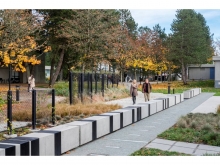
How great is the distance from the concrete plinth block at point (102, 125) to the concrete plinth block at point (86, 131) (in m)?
0.22

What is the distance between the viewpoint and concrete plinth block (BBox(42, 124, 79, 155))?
23.1ft

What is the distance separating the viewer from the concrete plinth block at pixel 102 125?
347 inches

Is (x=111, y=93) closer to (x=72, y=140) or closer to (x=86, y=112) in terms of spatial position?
(x=86, y=112)

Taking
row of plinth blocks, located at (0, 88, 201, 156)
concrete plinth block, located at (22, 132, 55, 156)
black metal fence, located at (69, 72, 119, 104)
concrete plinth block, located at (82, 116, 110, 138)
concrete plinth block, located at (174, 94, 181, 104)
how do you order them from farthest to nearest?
1. concrete plinth block, located at (174, 94, 181, 104)
2. black metal fence, located at (69, 72, 119, 104)
3. concrete plinth block, located at (82, 116, 110, 138)
4. concrete plinth block, located at (22, 132, 55, 156)
5. row of plinth blocks, located at (0, 88, 201, 156)

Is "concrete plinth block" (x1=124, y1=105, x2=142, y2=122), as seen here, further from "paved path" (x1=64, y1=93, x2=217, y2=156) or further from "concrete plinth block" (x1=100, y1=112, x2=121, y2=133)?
"concrete plinth block" (x1=100, y1=112, x2=121, y2=133)

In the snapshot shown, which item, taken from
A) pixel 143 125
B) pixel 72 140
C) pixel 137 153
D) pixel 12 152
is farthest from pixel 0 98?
pixel 143 125

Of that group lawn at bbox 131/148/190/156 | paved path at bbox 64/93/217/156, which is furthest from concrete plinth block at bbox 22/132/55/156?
lawn at bbox 131/148/190/156

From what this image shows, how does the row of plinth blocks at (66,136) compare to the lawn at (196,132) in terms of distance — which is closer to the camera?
the row of plinth blocks at (66,136)

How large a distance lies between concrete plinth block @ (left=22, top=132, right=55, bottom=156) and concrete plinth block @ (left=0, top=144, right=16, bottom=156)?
75cm

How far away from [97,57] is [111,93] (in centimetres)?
566

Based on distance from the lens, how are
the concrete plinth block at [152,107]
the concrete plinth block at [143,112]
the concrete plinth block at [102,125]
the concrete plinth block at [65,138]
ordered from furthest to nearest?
the concrete plinth block at [152,107], the concrete plinth block at [143,112], the concrete plinth block at [102,125], the concrete plinth block at [65,138]

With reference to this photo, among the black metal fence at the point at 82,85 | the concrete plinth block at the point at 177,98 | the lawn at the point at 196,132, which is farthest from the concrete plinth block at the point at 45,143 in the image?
the concrete plinth block at the point at 177,98

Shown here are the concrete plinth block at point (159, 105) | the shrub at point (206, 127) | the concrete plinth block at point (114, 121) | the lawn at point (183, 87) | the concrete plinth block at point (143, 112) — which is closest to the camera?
the shrub at point (206, 127)

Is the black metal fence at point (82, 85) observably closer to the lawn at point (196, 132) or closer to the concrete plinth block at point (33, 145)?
the lawn at point (196, 132)
